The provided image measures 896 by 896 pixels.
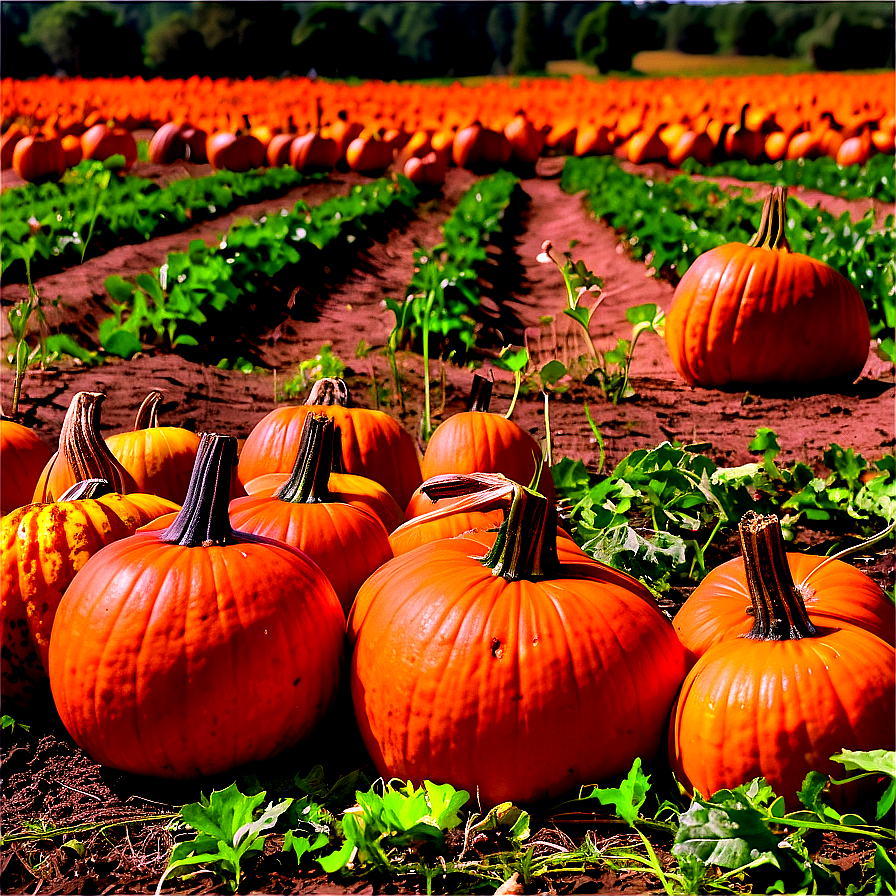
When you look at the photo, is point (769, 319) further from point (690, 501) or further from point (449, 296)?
point (449, 296)

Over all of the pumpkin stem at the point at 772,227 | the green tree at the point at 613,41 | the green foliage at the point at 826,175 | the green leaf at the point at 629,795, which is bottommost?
the green leaf at the point at 629,795

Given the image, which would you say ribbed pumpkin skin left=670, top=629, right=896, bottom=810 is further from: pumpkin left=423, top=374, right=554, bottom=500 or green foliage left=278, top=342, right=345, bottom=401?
green foliage left=278, top=342, right=345, bottom=401

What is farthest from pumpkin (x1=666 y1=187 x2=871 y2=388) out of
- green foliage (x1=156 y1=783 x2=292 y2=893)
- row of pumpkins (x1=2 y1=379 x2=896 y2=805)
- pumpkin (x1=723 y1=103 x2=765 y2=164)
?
pumpkin (x1=723 y1=103 x2=765 y2=164)

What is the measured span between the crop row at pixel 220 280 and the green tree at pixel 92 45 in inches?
1752

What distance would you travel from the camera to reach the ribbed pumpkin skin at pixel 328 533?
266 cm

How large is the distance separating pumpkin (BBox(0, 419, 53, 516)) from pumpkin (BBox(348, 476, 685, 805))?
66.1 inches

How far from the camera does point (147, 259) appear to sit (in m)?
9.71

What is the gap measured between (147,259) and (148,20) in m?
137

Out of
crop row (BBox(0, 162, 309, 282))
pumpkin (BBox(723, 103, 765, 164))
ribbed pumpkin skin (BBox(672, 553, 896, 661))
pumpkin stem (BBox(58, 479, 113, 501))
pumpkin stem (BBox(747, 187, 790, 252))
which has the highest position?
pumpkin (BBox(723, 103, 765, 164))

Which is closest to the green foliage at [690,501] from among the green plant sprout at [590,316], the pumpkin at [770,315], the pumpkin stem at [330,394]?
the pumpkin stem at [330,394]

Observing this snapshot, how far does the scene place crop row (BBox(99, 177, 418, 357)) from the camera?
246 inches

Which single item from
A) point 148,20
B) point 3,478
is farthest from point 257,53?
point 148,20

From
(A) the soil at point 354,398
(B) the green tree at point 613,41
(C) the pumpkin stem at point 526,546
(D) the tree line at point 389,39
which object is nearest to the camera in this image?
(A) the soil at point 354,398

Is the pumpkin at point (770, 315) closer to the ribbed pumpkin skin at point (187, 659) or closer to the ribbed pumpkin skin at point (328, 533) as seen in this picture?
the ribbed pumpkin skin at point (328, 533)
